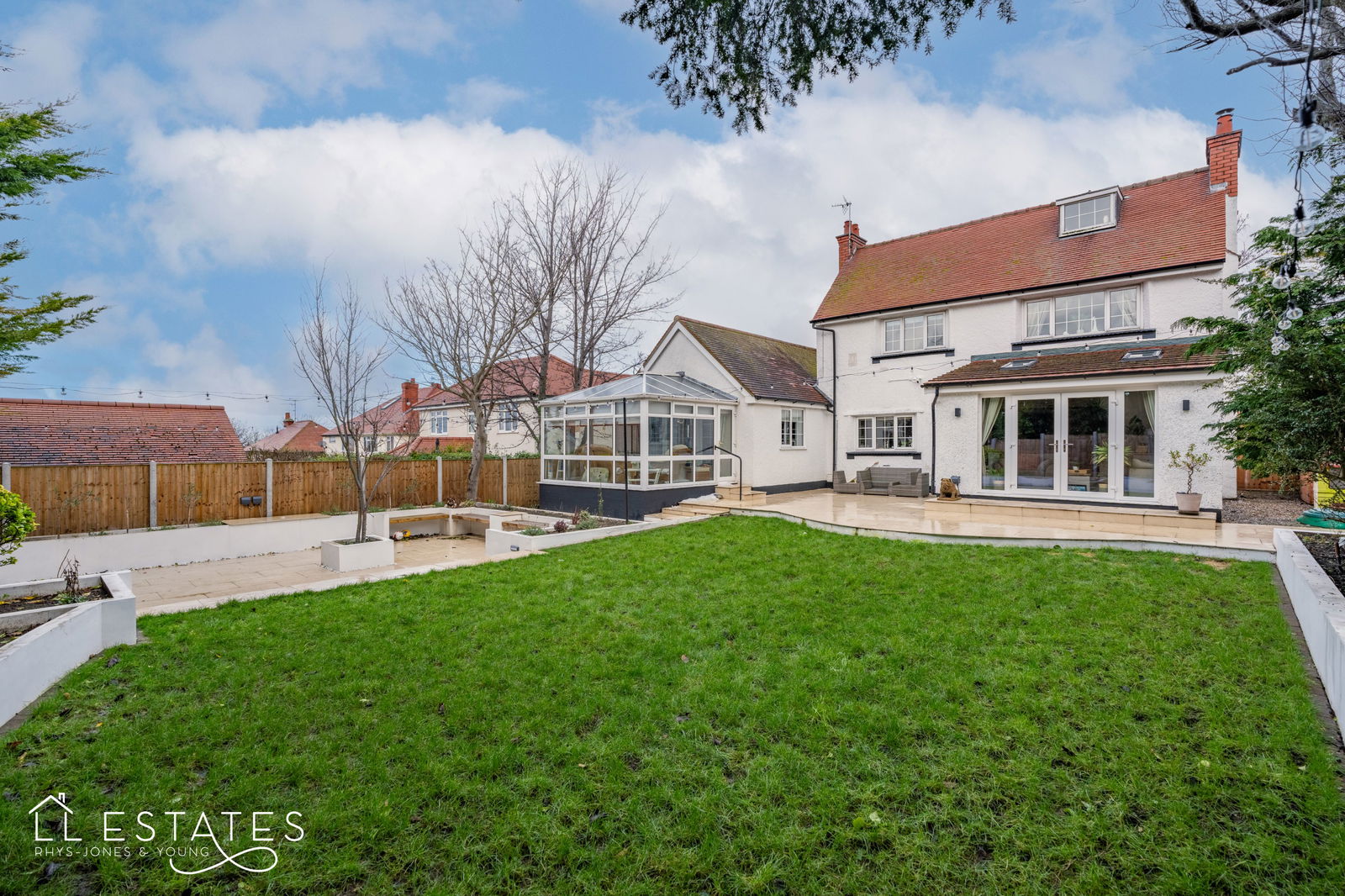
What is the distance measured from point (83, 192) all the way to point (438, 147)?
571 cm

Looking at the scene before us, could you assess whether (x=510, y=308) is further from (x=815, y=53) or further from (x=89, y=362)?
(x=815, y=53)

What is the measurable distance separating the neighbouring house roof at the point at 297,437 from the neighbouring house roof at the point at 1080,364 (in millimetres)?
39298

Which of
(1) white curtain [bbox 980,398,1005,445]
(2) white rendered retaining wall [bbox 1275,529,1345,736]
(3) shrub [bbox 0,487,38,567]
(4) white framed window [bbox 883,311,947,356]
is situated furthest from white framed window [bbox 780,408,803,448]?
(3) shrub [bbox 0,487,38,567]

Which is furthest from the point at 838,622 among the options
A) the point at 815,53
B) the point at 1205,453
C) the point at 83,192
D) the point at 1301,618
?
the point at 83,192

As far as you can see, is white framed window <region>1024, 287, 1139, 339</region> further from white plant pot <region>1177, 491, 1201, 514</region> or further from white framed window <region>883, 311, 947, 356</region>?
white plant pot <region>1177, 491, 1201, 514</region>

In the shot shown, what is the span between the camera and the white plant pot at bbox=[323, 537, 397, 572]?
10.4 m

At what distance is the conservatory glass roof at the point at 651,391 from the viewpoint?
13.5m

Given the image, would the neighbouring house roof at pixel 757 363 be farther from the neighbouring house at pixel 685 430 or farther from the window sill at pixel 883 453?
the window sill at pixel 883 453

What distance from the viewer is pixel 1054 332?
13.7 metres

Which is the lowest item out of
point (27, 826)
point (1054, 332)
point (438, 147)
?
point (27, 826)

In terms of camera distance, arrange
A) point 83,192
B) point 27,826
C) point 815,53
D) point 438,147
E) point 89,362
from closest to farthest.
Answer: point 27,826
point 815,53
point 83,192
point 89,362
point 438,147

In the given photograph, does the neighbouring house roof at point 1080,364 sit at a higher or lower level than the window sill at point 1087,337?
lower

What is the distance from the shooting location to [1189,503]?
9945 mm

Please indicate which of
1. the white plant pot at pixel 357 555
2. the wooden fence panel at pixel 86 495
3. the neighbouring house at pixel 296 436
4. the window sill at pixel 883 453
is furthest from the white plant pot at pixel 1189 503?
the neighbouring house at pixel 296 436
